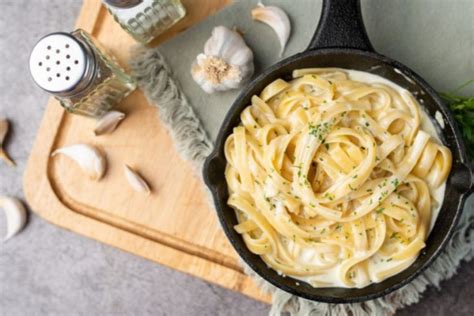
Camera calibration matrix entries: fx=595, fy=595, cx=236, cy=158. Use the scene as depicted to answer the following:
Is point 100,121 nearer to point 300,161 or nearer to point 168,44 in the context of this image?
point 168,44

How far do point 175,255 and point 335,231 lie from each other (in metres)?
0.70

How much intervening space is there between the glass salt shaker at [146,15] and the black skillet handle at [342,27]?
0.64 m

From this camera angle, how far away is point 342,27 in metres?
2.13

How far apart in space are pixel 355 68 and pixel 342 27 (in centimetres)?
20

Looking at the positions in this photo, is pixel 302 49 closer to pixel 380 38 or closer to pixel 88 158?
pixel 380 38

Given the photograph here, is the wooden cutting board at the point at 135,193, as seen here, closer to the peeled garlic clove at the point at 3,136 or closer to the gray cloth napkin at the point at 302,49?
the gray cloth napkin at the point at 302,49

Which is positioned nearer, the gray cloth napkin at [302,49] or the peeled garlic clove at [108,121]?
the gray cloth napkin at [302,49]

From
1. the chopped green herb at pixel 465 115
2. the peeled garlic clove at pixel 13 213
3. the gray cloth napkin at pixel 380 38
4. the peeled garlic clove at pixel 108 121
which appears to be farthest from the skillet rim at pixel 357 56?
the peeled garlic clove at pixel 13 213

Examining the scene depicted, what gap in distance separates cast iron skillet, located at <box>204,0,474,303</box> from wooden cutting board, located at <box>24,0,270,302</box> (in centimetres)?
30

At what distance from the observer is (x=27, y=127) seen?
→ 9.46 ft

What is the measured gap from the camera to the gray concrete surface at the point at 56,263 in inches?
112

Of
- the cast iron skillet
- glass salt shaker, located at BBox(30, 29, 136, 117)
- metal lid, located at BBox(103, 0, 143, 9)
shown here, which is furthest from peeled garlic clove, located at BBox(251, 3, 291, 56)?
glass salt shaker, located at BBox(30, 29, 136, 117)

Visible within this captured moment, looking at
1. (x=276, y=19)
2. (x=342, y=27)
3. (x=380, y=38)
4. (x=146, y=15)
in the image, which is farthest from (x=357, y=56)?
(x=146, y=15)

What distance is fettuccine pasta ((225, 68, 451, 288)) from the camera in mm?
2127
